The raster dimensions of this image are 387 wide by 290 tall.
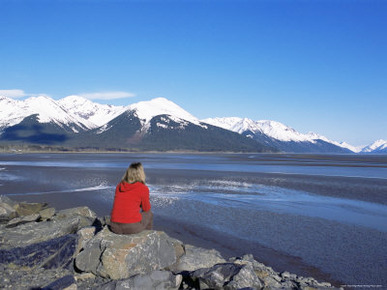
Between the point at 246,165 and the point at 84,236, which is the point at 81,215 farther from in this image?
the point at 246,165

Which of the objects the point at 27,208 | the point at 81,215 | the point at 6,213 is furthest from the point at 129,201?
the point at 27,208

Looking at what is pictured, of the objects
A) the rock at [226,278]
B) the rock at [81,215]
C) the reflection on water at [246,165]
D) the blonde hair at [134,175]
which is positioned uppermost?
the blonde hair at [134,175]

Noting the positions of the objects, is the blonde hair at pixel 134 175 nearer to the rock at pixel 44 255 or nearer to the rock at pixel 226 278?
the rock at pixel 226 278

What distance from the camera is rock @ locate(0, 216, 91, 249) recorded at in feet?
38.3

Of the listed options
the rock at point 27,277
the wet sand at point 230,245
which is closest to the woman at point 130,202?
the rock at point 27,277

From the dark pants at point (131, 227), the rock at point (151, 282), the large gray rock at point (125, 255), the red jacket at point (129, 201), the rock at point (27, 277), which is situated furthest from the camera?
the dark pants at point (131, 227)

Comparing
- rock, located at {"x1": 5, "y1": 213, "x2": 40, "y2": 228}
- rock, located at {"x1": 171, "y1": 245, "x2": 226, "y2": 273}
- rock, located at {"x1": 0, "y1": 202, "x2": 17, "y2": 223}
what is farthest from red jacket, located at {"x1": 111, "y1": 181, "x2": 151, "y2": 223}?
rock, located at {"x1": 0, "y1": 202, "x2": 17, "y2": 223}

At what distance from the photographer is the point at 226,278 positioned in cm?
851

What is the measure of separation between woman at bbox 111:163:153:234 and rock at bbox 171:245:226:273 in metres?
1.72

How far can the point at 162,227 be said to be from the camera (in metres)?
17.7

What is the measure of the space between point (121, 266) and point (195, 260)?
2.50m

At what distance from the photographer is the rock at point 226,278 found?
827 centimetres

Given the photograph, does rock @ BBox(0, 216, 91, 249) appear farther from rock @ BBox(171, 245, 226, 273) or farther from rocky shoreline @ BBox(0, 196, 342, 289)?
rock @ BBox(171, 245, 226, 273)

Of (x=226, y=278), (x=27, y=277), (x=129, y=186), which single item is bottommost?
(x=27, y=277)
